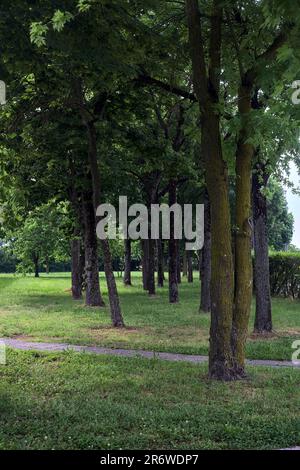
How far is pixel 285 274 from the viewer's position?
24.9 meters

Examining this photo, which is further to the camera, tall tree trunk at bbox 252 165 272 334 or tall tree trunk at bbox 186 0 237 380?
tall tree trunk at bbox 252 165 272 334

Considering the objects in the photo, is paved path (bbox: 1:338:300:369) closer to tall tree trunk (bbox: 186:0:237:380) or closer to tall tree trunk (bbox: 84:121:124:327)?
tall tree trunk (bbox: 186:0:237:380)

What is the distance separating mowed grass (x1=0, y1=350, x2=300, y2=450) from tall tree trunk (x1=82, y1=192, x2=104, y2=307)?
10388 mm

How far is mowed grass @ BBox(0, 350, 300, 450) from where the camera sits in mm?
5250

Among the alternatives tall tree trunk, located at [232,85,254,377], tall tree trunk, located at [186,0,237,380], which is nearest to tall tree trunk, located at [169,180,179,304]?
tall tree trunk, located at [232,85,254,377]

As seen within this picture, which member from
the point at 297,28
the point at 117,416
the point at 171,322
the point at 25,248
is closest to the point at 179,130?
the point at 171,322

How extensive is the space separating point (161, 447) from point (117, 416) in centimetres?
95

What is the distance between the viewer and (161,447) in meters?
5.11

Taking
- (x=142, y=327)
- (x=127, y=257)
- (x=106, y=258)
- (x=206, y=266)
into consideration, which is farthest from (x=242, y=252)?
(x=127, y=257)

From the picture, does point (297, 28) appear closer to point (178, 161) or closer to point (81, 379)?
point (81, 379)

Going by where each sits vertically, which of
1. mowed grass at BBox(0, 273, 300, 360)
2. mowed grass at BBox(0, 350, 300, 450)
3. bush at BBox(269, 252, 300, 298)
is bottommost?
mowed grass at BBox(0, 273, 300, 360)

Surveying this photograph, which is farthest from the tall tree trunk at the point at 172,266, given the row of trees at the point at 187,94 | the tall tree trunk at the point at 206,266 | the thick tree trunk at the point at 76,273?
the row of trees at the point at 187,94

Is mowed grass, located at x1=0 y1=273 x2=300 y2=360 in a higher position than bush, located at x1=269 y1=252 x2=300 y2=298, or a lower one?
lower
